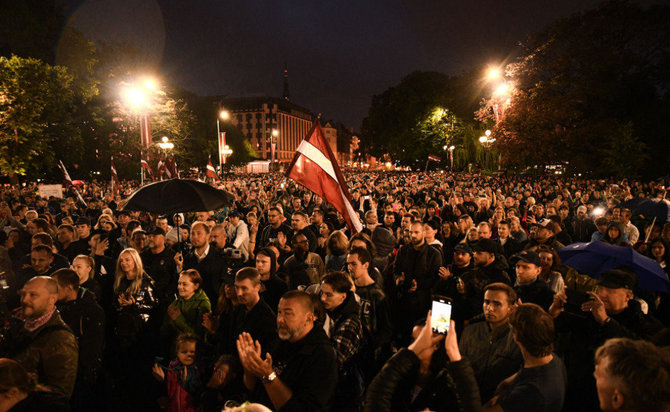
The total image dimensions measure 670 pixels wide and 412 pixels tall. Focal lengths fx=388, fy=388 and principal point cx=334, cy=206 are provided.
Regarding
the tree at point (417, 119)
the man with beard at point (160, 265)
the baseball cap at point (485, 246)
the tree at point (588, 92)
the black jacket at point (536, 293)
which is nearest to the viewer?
the black jacket at point (536, 293)

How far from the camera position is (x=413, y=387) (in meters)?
2.34

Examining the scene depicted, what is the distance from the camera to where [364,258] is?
3961 mm

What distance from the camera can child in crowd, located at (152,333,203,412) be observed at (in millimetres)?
3402

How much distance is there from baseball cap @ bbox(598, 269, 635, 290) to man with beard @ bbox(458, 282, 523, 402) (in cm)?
79

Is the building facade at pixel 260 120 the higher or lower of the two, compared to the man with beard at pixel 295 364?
higher

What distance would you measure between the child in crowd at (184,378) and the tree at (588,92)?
27.0 metres

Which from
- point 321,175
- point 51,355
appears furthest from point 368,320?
point 321,175

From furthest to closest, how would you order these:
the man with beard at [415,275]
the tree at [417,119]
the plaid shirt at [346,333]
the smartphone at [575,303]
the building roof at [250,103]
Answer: the building roof at [250,103] → the tree at [417,119] → the man with beard at [415,275] → the smartphone at [575,303] → the plaid shirt at [346,333]

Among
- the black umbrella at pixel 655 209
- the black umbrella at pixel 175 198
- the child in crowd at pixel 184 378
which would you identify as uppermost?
the black umbrella at pixel 175 198

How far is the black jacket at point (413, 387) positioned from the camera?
7.11 ft

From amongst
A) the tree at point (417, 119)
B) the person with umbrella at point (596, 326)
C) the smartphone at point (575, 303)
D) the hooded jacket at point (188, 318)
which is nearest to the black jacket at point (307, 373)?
the hooded jacket at point (188, 318)

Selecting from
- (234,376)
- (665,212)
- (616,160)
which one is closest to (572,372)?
(234,376)

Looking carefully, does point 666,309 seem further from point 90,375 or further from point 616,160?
point 616,160

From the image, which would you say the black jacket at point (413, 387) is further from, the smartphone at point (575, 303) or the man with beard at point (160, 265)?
the man with beard at point (160, 265)
